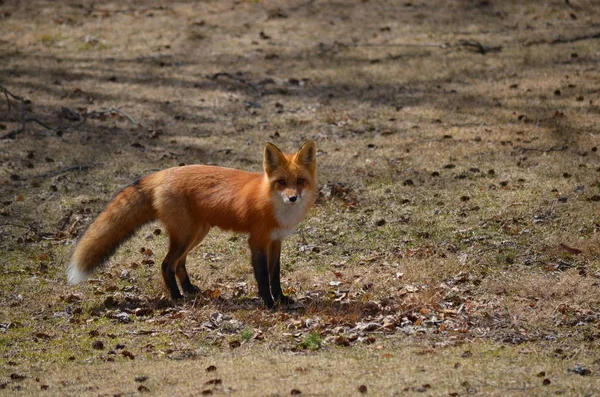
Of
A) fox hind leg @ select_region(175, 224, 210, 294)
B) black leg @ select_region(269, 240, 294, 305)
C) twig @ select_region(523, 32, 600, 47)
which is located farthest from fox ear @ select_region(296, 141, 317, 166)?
twig @ select_region(523, 32, 600, 47)

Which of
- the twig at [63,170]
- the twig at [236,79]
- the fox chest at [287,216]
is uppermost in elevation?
the fox chest at [287,216]

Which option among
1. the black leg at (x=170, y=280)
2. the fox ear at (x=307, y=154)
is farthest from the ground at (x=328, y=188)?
the fox ear at (x=307, y=154)

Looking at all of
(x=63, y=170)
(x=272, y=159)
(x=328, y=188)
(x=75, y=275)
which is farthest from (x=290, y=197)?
(x=63, y=170)

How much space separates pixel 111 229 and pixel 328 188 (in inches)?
148

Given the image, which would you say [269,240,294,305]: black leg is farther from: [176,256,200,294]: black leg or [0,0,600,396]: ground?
[176,256,200,294]: black leg

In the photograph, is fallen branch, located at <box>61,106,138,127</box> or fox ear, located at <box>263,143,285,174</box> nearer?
fox ear, located at <box>263,143,285,174</box>

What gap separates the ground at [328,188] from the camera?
22.8 ft

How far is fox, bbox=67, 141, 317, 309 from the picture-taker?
789 centimetres

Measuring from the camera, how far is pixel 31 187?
1153 centimetres

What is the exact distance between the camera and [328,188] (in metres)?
11.3

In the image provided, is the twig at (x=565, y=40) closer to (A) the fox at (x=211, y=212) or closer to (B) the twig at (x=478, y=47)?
(B) the twig at (x=478, y=47)

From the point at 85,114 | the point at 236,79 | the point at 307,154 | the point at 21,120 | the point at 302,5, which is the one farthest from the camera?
the point at 302,5

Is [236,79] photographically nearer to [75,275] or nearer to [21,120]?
[21,120]

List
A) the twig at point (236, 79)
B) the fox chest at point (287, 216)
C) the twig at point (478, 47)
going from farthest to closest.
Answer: the twig at point (478, 47) → the twig at point (236, 79) → the fox chest at point (287, 216)
